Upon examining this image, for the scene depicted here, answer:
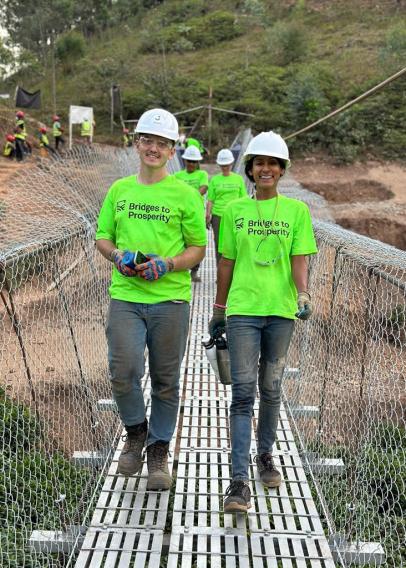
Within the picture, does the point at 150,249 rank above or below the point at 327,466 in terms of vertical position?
above

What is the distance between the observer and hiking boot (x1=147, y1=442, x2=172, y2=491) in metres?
2.92

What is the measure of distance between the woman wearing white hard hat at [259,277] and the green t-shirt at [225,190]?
3.30 meters

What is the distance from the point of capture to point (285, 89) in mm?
24031

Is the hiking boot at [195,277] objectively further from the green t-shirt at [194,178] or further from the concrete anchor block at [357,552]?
the concrete anchor block at [357,552]

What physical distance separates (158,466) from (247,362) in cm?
68

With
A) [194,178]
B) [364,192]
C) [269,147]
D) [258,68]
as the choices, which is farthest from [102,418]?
[258,68]

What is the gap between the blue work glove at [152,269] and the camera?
2.55 metres

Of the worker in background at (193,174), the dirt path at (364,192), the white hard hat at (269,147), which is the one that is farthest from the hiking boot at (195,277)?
the dirt path at (364,192)

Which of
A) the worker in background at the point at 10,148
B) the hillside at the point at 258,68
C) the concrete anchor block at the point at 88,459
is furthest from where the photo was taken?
the hillside at the point at 258,68

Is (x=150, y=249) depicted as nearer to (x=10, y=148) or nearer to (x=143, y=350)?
(x=143, y=350)

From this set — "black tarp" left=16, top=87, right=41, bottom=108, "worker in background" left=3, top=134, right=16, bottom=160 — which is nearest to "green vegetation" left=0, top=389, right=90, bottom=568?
"worker in background" left=3, top=134, right=16, bottom=160

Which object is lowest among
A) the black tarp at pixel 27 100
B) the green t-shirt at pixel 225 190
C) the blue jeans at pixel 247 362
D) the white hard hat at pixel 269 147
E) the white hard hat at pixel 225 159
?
the blue jeans at pixel 247 362

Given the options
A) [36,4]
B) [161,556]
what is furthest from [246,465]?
[36,4]

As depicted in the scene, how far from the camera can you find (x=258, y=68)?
2756cm
